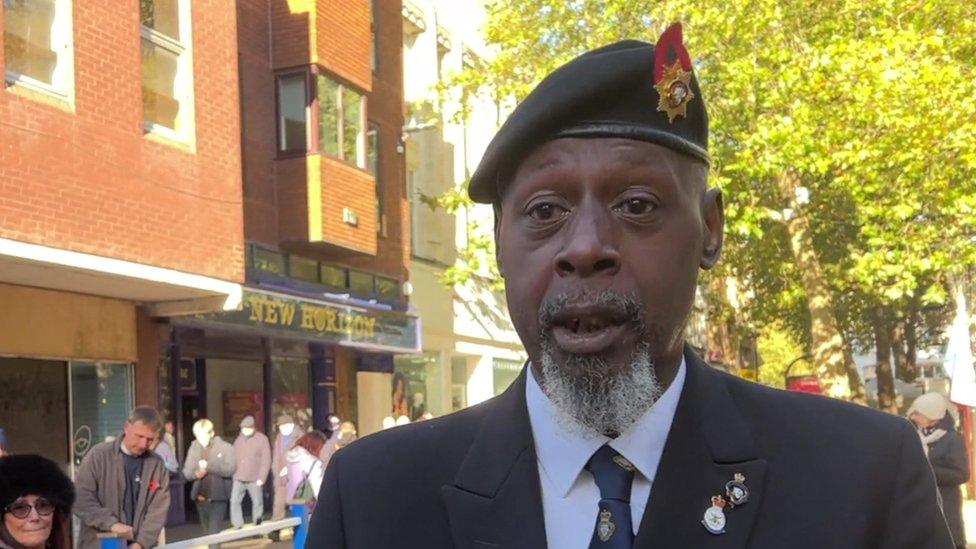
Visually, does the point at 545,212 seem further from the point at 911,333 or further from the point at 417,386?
the point at 911,333

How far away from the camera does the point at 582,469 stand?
167 cm

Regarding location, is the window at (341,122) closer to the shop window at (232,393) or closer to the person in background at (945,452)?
the shop window at (232,393)

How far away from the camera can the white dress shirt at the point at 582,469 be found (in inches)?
64.7

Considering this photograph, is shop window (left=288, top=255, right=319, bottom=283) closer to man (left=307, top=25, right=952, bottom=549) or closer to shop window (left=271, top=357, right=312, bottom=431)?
shop window (left=271, top=357, right=312, bottom=431)

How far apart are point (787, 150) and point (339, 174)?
7056 millimetres

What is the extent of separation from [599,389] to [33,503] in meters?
4.95

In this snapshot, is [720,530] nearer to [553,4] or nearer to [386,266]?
[553,4]

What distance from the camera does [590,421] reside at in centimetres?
164

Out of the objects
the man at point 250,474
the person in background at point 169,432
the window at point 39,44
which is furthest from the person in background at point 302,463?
the window at point 39,44

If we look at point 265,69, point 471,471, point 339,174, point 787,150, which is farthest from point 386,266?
point 471,471

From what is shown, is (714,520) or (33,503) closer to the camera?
(714,520)

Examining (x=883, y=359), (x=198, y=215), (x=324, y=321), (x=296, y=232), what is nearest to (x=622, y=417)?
(x=198, y=215)

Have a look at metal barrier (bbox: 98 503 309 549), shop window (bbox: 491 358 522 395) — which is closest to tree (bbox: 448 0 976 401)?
metal barrier (bbox: 98 503 309 549)

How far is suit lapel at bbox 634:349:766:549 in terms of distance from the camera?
1.59 meters
